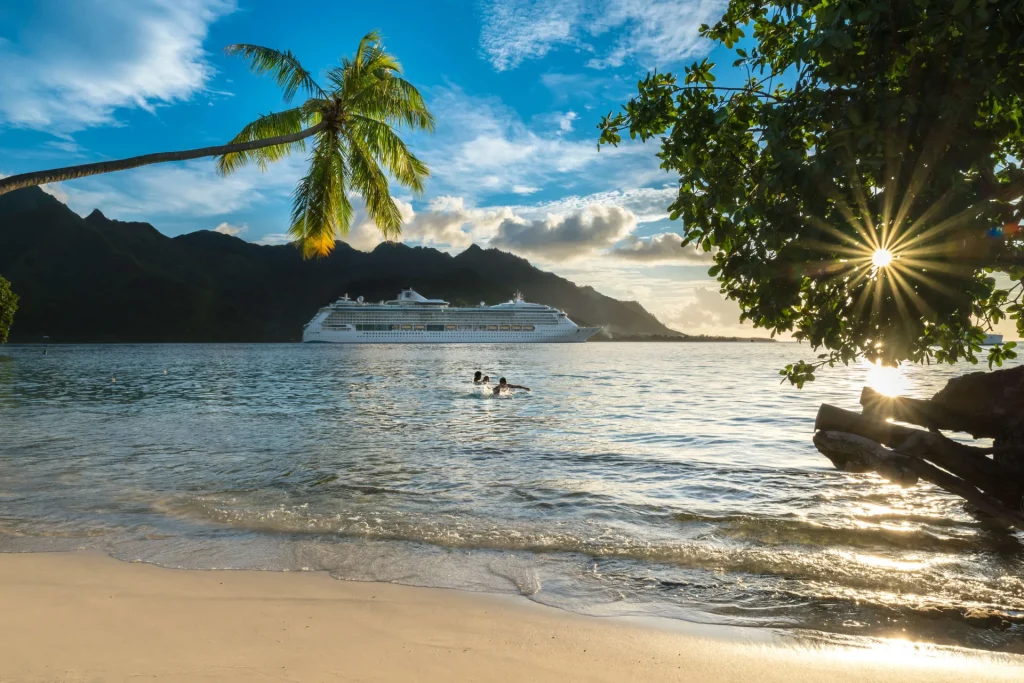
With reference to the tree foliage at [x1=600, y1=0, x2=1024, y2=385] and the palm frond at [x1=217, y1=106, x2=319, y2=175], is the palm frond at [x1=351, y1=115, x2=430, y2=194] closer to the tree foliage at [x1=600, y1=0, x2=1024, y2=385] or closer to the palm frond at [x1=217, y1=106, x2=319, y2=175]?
the palm frond at [x1=217, y1=106, x2=319, y2=175]

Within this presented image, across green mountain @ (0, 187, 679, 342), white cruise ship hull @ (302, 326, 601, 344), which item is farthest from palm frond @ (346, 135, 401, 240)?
green mountain @ (0, 187, 679, 342)

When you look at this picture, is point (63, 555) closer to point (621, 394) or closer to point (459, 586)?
point (459, 586)

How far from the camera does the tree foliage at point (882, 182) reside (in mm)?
3146

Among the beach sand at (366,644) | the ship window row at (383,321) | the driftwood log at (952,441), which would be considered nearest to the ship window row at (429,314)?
the ship window row at (383,321)

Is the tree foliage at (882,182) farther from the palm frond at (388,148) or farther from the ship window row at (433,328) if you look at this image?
the ship window row at (433,328)

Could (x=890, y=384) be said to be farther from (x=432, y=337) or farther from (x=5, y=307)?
(x=432, y=337)

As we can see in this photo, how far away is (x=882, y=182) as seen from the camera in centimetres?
356

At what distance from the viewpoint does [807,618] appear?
12.9 ft

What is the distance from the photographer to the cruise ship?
4469 inches

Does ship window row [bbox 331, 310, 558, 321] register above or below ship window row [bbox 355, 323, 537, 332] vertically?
above

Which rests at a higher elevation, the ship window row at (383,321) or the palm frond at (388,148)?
the palm frond at (388,148)

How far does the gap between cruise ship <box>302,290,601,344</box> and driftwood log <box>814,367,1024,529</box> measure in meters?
106

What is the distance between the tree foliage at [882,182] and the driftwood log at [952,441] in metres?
1.47

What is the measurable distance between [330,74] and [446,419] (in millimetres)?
9125
